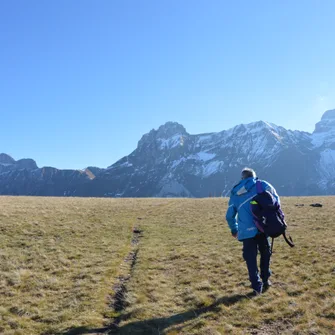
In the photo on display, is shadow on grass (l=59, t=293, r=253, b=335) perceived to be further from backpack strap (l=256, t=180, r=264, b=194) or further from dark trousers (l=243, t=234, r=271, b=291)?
backpack strap (l=256, t=180, r=264, b=194)

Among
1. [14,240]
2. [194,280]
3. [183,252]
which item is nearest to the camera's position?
[194,280]

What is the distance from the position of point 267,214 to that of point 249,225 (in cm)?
73

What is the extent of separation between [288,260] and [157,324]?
8.68 m

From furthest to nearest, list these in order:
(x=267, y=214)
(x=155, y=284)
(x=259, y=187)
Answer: (x=155, y=284) → (x=259, y=187) → (x=267, y=214)

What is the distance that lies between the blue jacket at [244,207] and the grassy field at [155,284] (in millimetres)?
2161

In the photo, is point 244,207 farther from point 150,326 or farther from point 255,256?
point 150,326

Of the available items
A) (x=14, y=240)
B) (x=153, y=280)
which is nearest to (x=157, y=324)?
(x=153, y=280)

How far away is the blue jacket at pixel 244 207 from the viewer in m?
9.91

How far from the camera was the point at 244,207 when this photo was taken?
10148mm

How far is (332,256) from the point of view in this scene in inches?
579

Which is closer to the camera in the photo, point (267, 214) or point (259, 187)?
point (267, 214)

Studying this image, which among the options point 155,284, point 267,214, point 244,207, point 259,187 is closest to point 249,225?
point 244,207

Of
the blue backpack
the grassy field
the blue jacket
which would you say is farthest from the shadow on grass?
the blue backpack

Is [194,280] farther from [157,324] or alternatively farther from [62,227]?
[62,227]
